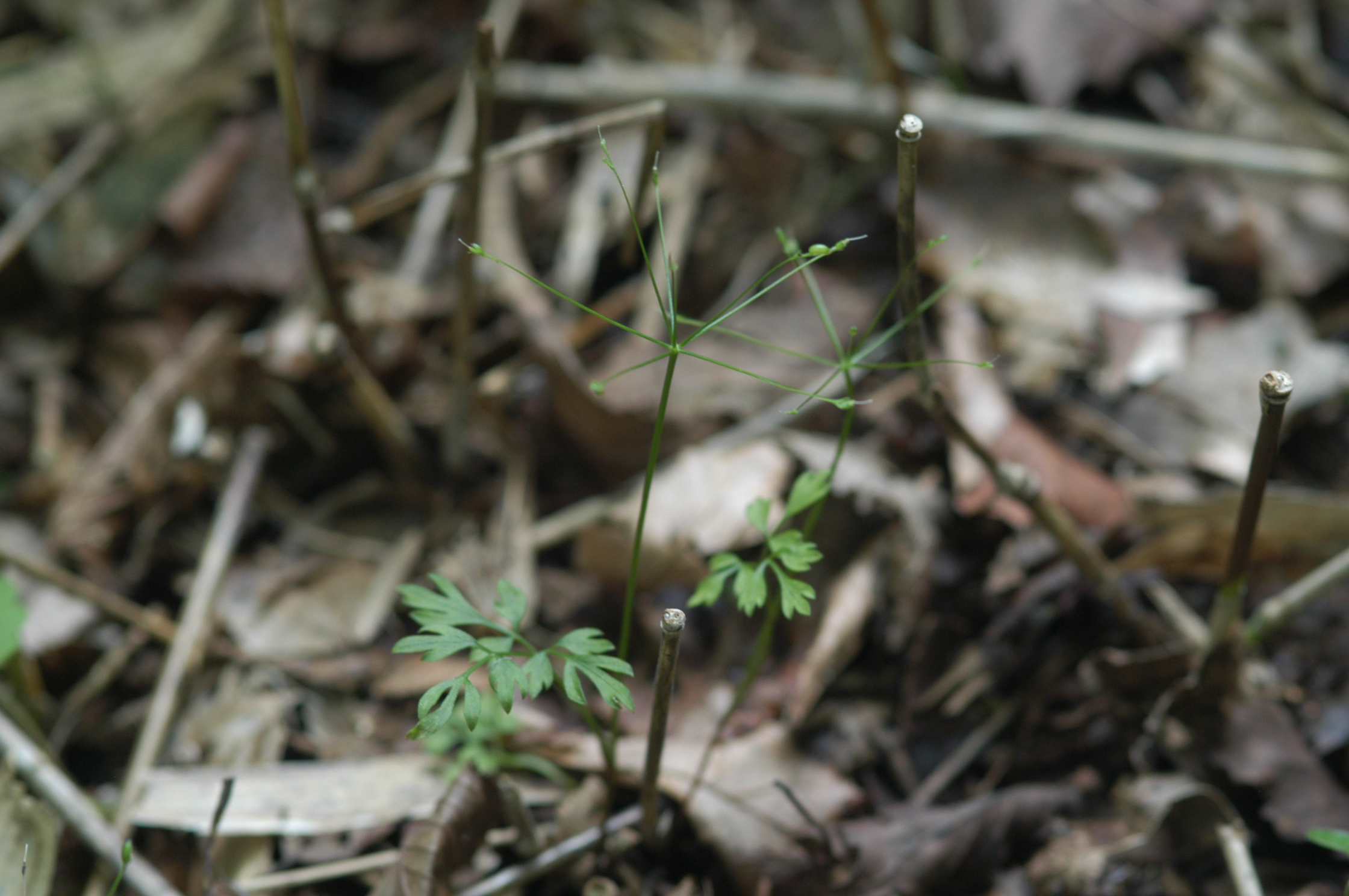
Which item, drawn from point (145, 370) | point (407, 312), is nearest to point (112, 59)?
point (145, 370)

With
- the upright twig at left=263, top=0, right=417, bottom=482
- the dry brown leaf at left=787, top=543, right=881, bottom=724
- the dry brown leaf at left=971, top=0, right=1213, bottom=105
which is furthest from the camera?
the dry brown leaf at left=971, top=0, right=1213, bottom=105

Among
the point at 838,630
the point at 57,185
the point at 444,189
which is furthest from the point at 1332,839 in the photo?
the point at 57,185

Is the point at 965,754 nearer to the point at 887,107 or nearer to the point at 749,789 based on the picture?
the point at 749,789

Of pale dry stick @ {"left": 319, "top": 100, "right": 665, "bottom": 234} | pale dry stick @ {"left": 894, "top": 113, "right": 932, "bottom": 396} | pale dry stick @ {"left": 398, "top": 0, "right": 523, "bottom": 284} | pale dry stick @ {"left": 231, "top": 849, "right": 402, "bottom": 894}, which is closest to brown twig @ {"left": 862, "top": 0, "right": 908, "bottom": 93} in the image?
pale dry stick @ {"left": 319, "top": 100, "right": 665, "bottom": 234}

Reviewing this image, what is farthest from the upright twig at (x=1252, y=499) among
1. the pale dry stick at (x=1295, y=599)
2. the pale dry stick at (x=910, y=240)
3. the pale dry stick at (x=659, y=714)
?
the pale dry stick at (x=659, y=714)

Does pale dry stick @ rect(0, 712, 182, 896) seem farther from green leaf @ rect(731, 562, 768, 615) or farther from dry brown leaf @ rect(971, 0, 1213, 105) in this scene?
dry brown leaf @ rect(971, 0, 1213, 105)

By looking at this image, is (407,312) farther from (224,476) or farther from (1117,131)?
(1117,131)

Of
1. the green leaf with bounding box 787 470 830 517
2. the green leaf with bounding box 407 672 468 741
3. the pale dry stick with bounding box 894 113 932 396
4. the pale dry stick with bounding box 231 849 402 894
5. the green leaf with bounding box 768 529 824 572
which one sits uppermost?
the pale dry stick with bounding box 894 113 932 396
